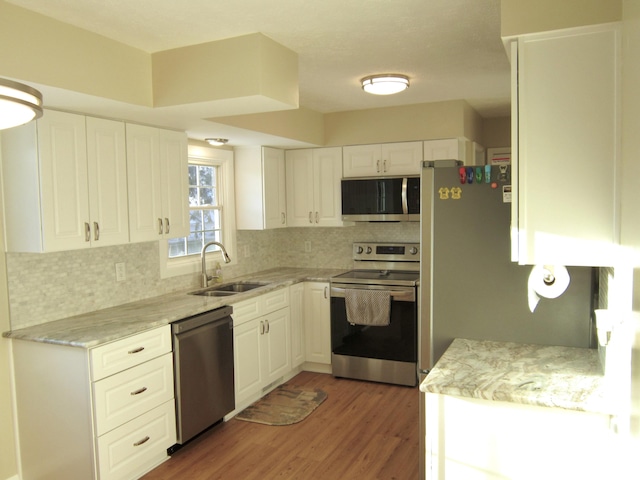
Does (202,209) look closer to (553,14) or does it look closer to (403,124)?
(403,124)

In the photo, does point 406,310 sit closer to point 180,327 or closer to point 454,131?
point 454,131

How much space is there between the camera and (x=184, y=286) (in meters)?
4.07

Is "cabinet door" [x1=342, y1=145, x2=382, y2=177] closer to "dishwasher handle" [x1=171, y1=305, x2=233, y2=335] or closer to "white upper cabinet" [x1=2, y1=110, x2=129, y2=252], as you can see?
"dishwasher handle" [x1=171, y1=305, x2=233, y2=335]

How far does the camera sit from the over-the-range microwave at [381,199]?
449 centimetres

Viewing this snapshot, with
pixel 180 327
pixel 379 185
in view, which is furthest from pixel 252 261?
pixel 180 327

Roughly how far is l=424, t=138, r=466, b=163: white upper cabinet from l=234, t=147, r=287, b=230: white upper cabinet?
1398 millimetres

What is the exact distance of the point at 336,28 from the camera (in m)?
2.54

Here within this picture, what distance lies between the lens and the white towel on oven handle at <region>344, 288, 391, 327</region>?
14.0 feet

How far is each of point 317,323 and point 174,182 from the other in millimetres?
1867

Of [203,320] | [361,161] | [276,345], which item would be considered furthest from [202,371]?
[361,161]

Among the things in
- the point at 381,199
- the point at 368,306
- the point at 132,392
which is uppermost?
the point at 381,199

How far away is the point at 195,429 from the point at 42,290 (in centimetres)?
124

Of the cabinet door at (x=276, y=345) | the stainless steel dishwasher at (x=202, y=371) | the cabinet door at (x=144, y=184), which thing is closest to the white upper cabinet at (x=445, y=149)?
the cabinet door at (x=276, y=345)

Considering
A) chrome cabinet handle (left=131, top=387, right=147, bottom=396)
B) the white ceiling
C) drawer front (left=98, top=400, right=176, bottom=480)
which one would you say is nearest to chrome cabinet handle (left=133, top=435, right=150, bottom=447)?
drawer front (left=98, top=400, right=176, bottom=480)
